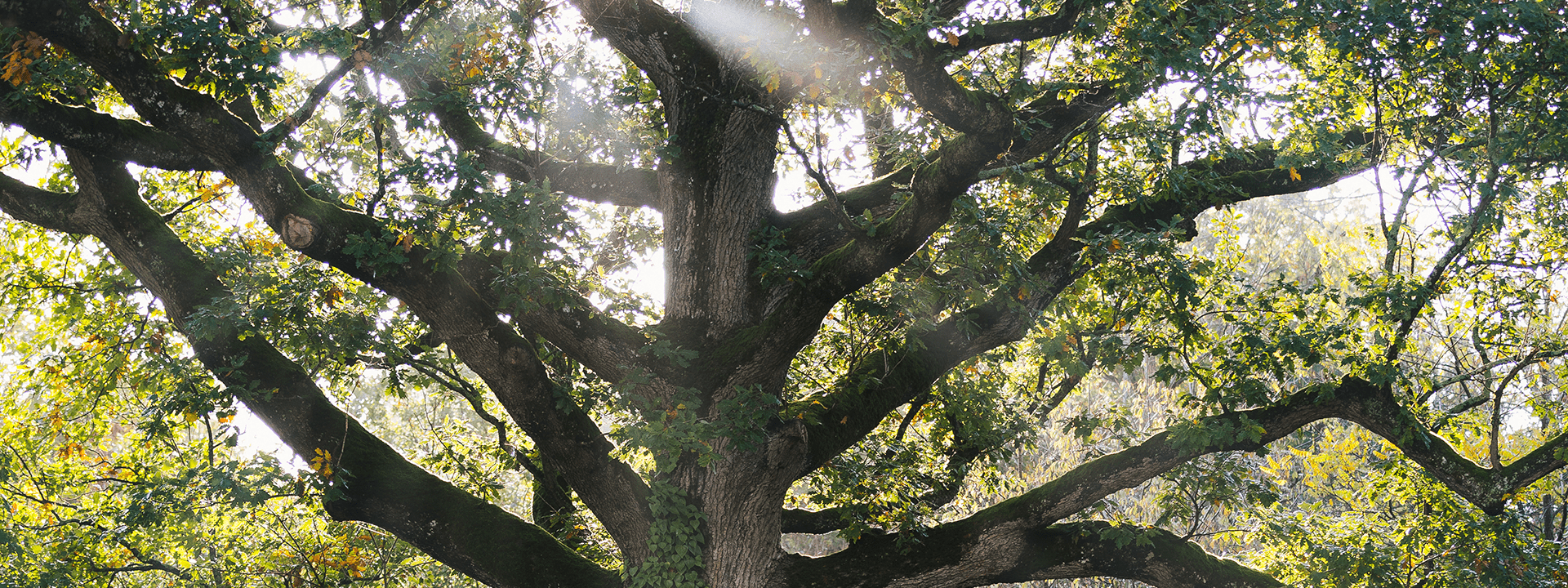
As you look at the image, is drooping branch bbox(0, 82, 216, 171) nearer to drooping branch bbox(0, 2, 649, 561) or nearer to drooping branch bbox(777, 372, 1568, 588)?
drooping branch bbox(0, 2, 649, 561)

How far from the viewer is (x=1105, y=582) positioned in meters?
12.1

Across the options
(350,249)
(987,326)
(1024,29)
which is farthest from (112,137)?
(987,326)

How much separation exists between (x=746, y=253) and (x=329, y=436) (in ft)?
8.60

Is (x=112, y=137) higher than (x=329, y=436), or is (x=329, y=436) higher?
(x=112, y=137)

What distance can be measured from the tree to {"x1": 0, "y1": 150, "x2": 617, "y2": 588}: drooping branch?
0.08 ft

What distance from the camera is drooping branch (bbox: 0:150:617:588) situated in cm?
575

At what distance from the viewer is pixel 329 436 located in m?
5.79

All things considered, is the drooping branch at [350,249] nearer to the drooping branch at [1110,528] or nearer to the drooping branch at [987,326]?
the drooping branch at [987,326]

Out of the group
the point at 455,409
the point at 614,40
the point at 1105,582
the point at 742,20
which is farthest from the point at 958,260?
→ the point at 455,409

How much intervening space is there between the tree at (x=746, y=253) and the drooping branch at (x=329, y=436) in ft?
0.08

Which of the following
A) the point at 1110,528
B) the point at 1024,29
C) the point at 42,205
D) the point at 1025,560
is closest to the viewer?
the point at 1024,29

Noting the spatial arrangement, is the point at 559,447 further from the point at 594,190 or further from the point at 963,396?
Answer: the point at 963,396

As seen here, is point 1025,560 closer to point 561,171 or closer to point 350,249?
point 561,171

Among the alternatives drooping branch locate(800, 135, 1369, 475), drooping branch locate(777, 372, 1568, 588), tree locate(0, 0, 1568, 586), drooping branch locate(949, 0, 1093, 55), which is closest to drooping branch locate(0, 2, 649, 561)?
tree locate(0, 0, 1568, 586)
